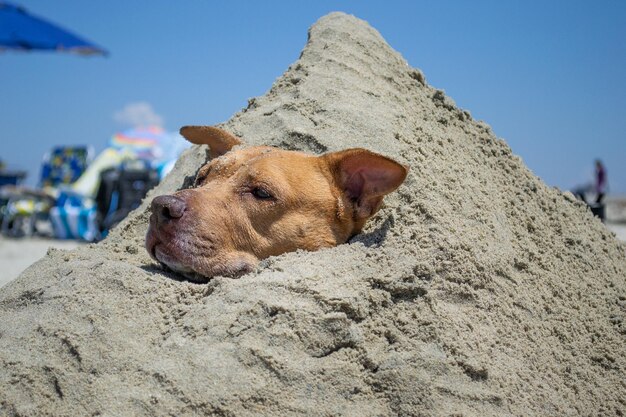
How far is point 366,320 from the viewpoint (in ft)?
9.15

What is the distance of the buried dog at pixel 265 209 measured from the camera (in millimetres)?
3143

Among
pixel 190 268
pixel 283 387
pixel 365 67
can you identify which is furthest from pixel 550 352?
pixel 365 67

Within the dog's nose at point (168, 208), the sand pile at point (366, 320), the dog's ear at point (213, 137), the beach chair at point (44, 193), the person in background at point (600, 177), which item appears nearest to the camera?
the sand pile at point (366, 320)

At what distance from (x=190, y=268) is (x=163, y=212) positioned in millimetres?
294

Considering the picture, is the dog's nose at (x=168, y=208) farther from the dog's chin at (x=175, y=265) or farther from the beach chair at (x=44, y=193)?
the beach chair at (x=44, y=193)

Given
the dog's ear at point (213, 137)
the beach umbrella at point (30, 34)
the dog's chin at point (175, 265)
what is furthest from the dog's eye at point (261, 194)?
the beach umbrella at point (30, 34)

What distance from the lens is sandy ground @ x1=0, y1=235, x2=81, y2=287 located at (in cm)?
812

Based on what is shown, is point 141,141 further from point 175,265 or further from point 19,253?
point 175,265

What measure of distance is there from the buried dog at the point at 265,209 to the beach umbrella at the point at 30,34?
12576 millimetres

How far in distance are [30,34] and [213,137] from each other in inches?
477

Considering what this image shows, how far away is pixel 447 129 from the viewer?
441 cm

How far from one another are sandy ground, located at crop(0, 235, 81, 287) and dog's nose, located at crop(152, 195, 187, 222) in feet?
13.3

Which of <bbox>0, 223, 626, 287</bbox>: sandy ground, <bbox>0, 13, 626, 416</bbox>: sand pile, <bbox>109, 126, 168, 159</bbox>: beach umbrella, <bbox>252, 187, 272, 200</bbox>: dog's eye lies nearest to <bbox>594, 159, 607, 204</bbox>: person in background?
<bbox>0, 223, 626, 287</bbox>: sandy ground

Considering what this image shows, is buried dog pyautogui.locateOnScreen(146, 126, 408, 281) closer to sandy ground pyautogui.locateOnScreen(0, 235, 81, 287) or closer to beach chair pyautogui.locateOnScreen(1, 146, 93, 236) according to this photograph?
sandy ground pyautogui.locateOnScreen(0, 235, 81, 287)
